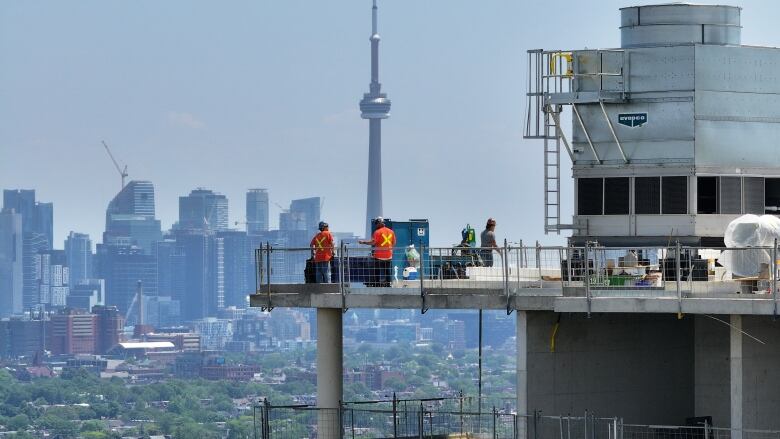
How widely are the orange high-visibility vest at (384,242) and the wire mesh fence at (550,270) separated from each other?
0.04 meters

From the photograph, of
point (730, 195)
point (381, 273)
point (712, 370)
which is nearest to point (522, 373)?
point (712, 370)

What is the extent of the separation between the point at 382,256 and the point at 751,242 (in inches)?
282

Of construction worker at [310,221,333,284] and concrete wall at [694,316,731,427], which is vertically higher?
construction worker at [310,221,333,284]

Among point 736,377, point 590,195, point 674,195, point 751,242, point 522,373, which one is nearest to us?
point 736,377

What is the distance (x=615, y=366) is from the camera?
133ft

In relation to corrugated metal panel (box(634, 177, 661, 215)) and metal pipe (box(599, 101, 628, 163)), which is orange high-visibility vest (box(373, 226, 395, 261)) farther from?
corrugated metal panel (box(634, 177, 661, 215))

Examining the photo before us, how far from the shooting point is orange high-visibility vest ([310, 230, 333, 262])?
40.9 metres

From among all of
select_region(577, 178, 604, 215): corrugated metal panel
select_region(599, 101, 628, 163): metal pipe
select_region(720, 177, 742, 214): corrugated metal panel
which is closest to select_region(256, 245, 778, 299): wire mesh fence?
select_region(577, 178, 604, 215): corrugated metal panel

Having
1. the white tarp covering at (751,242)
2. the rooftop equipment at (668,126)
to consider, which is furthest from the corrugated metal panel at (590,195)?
the white tarp covering at (751,242)

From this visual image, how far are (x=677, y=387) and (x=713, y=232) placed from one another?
324 cm

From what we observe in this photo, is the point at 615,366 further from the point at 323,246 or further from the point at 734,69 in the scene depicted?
the point at 734,69

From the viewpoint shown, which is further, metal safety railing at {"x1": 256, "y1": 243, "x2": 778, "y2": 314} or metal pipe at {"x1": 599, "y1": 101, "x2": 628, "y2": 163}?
metal pipe at {"x1": 599, "y1": 101, "x2": 628, "y2": 163}

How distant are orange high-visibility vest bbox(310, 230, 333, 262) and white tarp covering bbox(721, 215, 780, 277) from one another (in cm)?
711

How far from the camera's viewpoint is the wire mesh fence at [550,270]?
122 feet
